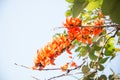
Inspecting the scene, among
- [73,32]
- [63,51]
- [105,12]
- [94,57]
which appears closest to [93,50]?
[94,57]

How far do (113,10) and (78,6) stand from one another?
52 millimetres

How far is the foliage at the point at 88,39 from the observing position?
263 mm

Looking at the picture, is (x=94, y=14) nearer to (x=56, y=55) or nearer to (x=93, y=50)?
(x=93, y=50)

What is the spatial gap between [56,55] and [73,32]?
35 cm

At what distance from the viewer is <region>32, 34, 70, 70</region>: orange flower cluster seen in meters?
1.53

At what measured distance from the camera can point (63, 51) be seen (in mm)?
1543

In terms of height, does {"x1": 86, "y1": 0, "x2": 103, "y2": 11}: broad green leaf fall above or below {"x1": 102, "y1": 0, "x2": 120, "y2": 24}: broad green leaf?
above

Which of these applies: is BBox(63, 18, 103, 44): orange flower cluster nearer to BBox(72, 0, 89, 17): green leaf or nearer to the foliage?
the foliage

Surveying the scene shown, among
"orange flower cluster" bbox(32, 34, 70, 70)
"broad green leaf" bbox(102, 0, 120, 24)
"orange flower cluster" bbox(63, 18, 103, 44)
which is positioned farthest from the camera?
"orange flower cluster" bbox(32, 34, 70, 70)

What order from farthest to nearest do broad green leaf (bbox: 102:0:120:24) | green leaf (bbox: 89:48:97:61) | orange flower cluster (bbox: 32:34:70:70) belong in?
orange flower cluster (bbox: 32:34:70:70)
green leaf (bbox: 89:48:97:61)
broad green leaf (bbox: 102:0:120:24)

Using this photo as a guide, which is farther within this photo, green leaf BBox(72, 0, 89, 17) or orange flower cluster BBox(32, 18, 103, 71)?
orange flower cluster BBox(32, 18, 103, 71)

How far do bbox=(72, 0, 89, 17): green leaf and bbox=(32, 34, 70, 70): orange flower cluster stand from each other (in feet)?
4.01

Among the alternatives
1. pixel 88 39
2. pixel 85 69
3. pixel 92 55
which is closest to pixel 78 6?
pixel 92 55

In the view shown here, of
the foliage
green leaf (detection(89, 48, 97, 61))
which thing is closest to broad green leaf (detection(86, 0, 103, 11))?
the foliage
